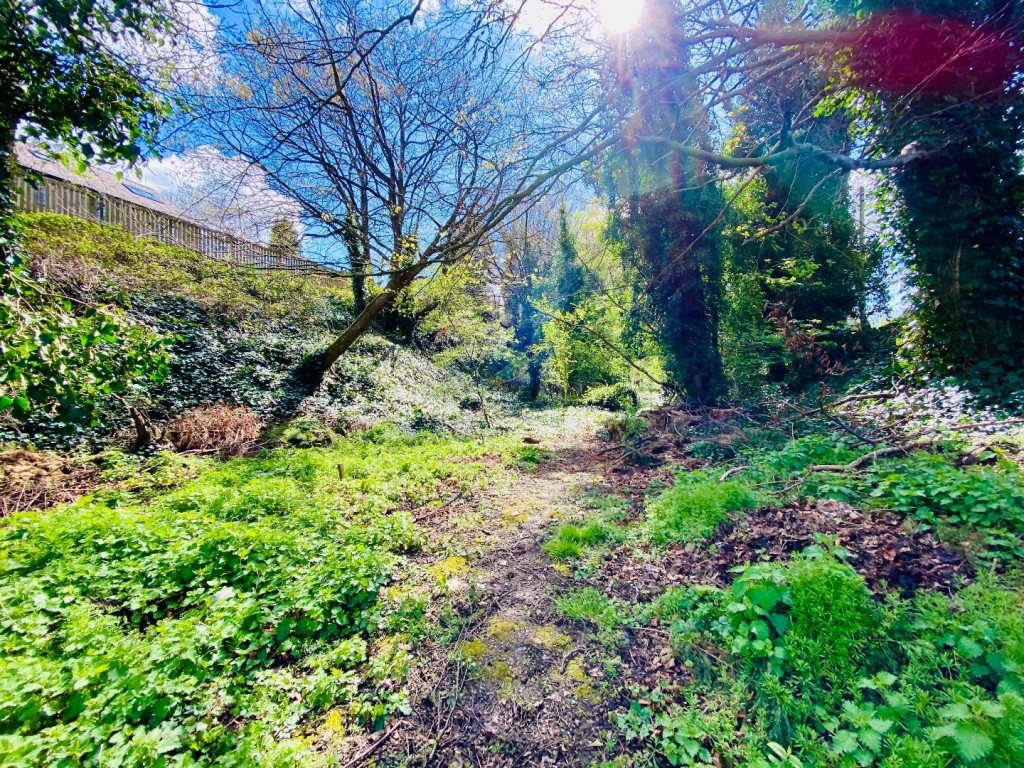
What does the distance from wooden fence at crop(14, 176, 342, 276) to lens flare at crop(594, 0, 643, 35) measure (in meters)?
5.40

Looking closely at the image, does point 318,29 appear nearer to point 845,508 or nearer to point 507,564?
point 507,564

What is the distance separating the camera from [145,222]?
948 cm

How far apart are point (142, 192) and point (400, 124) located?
12639 mm

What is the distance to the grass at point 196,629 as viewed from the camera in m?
1.47

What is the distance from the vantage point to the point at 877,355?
24.6 ft

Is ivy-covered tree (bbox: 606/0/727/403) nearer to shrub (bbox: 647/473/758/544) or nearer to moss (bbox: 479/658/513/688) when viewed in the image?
shrub (bbox: 647/473/758/544)

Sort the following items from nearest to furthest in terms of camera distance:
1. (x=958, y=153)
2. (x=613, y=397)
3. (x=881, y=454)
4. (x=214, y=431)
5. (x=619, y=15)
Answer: (x=881, y=454)
(x=619, y=15)
(x=958, y=153)
(x=214, y=431)
(x=613, y=397)

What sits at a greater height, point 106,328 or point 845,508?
point 106,328

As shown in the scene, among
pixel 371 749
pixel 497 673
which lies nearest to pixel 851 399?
pixel 497 673

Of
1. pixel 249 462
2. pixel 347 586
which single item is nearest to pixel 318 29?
pixel 347 586

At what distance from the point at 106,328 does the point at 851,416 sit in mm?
7606

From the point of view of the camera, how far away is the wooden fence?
807cm

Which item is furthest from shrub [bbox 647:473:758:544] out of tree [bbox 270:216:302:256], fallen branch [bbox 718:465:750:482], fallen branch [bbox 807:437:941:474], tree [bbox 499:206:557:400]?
tree [bbox 499:206:557:400]

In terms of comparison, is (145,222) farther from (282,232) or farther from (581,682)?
(581,682)
